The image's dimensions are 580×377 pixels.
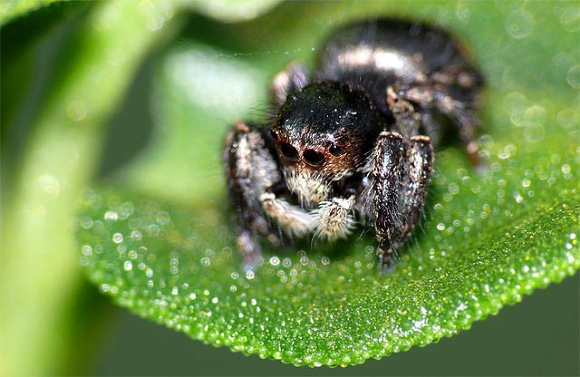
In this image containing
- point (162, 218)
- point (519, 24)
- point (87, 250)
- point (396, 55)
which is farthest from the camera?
point (519, 24)

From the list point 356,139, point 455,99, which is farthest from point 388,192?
point 455,99

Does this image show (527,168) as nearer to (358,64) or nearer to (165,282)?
(358,64)

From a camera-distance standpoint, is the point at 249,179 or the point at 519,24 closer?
the point at 249,179

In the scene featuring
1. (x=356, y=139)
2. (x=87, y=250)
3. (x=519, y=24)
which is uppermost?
(x=519, y=24)

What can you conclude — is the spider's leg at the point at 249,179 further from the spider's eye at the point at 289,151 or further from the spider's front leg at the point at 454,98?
the spider's front leg at the point at 454,98

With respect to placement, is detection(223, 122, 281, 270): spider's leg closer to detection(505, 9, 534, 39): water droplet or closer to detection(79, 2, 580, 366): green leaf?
detection(79, 2, 580, 366): green leaf

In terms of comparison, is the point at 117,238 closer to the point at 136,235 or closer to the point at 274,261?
the point at 136,235

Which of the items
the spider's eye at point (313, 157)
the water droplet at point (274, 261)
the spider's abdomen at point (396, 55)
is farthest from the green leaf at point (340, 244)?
the spider's eye at point (313, 157)
